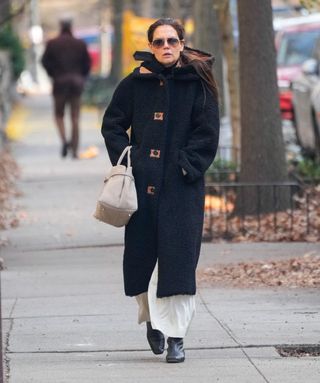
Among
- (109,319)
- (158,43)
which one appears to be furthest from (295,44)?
(158,43)

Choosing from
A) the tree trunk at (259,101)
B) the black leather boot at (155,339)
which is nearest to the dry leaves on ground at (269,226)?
the tree trunk at (259,101)

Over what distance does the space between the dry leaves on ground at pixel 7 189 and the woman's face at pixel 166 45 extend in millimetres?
6206

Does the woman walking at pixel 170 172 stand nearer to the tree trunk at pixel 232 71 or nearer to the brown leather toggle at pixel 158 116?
the brown leather toggle at pixel 158 116

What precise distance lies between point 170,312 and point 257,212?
17.4 ft

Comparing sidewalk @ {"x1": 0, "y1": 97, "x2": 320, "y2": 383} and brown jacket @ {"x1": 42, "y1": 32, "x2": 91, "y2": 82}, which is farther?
brown jacket @ {"x1": 42, "y1": 32, "x2": 91, "y2": 82}

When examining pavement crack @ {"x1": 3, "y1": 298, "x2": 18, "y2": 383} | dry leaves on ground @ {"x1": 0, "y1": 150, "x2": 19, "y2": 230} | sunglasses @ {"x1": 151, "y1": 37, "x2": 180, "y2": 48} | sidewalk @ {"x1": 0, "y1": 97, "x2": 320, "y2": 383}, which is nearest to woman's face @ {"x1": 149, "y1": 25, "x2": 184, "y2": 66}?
sunglasses @ {"x1": 151, "y1": 37, "x2": 180, "y2": 48}

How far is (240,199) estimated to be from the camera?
40.0ft

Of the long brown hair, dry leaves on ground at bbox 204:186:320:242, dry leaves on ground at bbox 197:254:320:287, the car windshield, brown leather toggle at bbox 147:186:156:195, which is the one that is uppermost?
the car windshield

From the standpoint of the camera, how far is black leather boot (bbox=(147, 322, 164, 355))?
7102 mm

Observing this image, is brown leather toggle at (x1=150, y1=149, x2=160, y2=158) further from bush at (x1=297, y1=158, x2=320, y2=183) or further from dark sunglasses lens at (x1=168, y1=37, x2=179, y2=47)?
bush at (x1=297, y1=158, x2=320, y2=183)

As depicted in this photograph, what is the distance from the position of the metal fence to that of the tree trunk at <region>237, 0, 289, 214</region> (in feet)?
0.84

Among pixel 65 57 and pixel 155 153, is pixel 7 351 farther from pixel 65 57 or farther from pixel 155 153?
Answer: pixel 65 57

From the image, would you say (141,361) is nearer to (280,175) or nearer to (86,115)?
(280,175)

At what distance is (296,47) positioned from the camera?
22672 mm
